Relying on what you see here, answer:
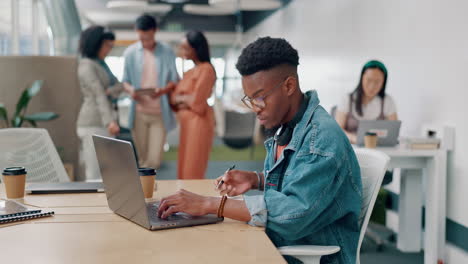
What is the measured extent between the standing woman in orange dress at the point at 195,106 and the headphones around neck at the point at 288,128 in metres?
2.53

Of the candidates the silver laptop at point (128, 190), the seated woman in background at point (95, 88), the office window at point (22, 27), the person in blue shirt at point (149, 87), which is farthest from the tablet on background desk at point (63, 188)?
the office window at point (22, 27)

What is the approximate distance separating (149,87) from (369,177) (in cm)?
332

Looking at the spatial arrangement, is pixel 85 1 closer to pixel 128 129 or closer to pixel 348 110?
pixel 128 129

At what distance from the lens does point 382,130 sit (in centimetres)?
360

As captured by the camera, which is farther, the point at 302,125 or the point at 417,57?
the point at 417,57

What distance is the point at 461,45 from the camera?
3512 mm

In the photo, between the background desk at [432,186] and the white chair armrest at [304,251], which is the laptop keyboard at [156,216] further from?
the background desk at [432,186]

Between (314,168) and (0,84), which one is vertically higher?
(0,84)

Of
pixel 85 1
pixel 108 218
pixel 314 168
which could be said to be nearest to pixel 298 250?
pixel 314 168

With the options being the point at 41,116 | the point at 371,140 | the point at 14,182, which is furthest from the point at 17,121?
the point at 371,140

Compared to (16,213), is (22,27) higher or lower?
higher

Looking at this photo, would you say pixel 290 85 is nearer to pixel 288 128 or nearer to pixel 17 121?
pixel 288 128

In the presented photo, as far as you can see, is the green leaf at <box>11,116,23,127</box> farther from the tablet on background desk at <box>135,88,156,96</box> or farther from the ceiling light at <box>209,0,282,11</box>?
the ceiling light at <box>209,0,282,11</box>

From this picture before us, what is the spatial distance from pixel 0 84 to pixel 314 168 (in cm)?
350
